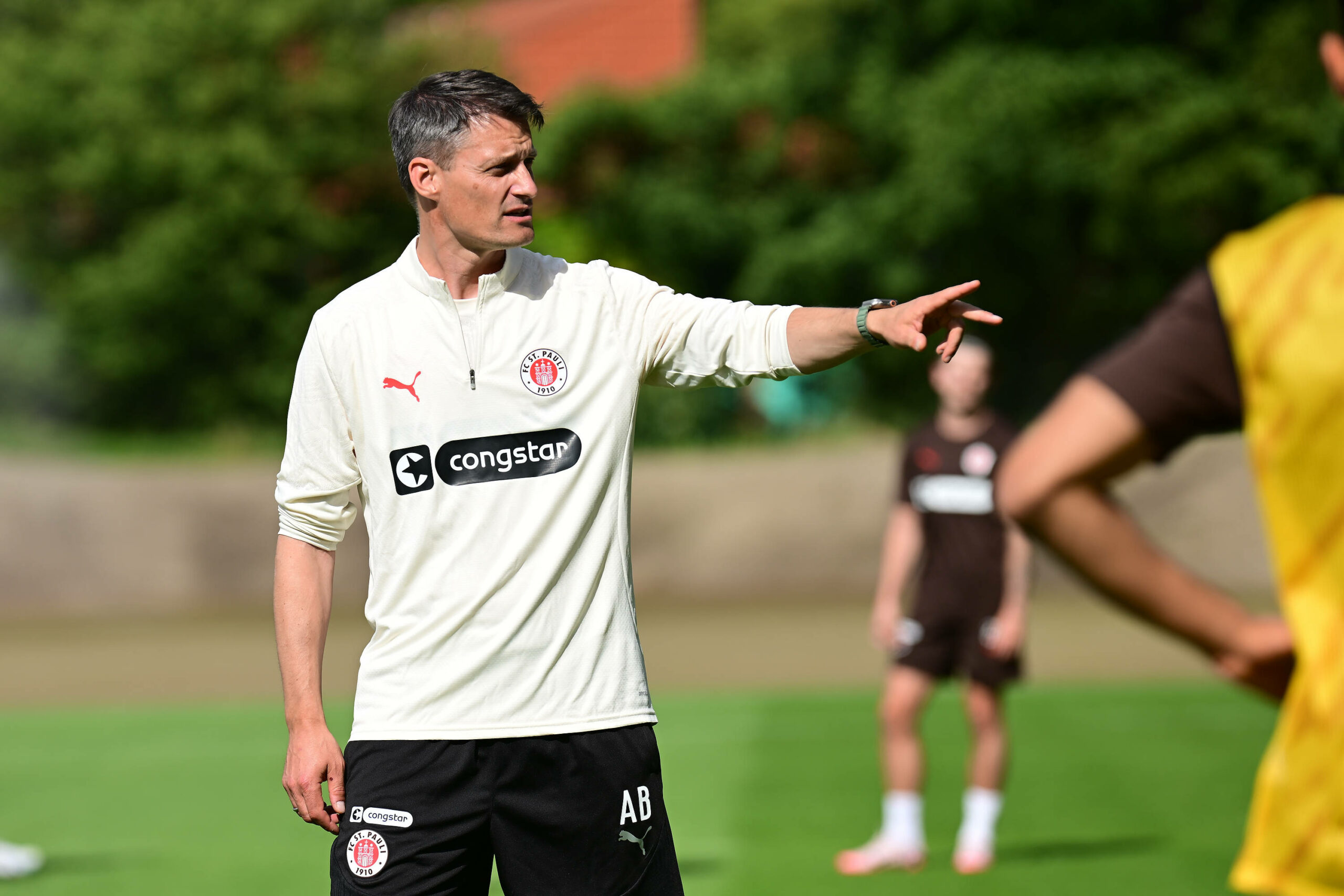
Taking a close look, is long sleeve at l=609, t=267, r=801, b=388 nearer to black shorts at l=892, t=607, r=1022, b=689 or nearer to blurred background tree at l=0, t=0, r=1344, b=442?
black shorts at l=892, t=607, r=1022, b=689

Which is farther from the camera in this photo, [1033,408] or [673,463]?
[1033,408]

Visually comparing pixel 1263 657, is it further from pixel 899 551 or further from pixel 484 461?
pixel 899 551

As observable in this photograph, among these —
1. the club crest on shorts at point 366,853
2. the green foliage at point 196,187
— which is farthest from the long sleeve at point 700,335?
the green foliage at point 196,187

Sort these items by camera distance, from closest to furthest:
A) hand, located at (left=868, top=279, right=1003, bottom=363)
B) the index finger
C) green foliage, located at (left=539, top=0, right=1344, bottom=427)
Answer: the index finger → hand, located at (left=868, top=279, right=1003, bottom=363) → green foliage, located at (left=539, top=0, right=1344, bottom=427)

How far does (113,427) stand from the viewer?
2797cm

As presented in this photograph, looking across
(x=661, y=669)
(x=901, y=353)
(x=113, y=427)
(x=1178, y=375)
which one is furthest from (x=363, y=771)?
(x=113, y=427)

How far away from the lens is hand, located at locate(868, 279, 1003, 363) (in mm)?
2752

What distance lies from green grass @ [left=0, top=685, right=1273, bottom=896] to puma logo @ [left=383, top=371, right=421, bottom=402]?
400 cm

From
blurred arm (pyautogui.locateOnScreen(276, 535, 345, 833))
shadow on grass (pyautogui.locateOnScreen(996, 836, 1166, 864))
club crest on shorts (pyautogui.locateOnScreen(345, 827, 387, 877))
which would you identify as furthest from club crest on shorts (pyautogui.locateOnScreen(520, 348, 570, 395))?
shadow on grass (pyautogui.locateOnScreen(996, 836, 1166, 864))

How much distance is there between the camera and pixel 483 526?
3.12 metres

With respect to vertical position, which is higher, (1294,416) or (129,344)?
(129,344)

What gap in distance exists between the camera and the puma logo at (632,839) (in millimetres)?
3127

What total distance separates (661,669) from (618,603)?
10684mm

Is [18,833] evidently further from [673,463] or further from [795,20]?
[795,20]
